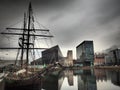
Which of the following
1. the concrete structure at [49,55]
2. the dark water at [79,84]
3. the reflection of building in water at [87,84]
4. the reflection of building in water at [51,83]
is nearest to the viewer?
the dark water at [79,84]

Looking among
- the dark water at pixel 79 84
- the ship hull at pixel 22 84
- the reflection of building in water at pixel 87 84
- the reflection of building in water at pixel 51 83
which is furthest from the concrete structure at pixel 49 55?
the ship hull at pixel 22 84

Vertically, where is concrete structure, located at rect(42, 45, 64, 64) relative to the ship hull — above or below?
above

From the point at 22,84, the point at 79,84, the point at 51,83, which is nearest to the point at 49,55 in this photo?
the point at 51,83

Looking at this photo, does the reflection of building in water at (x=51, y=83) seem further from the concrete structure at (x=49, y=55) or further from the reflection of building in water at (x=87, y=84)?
the concrete structure at (x=49, y=55)

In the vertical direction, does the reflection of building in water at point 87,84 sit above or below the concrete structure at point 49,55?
below

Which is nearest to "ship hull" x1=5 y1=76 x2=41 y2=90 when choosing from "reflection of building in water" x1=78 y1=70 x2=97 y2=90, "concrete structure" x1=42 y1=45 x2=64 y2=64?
"reflection of building in water" x1=78 y1=70 x2=97 y2=90

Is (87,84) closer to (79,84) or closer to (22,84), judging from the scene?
(79,84)

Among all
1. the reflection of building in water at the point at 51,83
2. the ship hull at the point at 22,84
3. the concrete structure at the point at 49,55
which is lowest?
the reflection of building in water at the point at 51,83

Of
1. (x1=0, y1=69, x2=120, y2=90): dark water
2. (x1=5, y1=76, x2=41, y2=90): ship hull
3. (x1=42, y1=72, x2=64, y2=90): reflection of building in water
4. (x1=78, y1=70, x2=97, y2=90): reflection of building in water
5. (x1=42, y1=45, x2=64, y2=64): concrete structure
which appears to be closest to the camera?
(x1=5, y1=76, x2=41, y2=90): ship hull

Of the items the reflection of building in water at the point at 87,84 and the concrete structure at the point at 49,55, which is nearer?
the reflection of building in water at the point at 87,84

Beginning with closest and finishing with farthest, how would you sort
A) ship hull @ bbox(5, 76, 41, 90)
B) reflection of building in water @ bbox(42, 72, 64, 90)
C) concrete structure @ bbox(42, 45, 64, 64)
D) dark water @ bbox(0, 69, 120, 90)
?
ship hull @ bbox(5, 76, 41, 90) < dark water @ bbox(0, 69, 120, 90) < reflection of building in water @ bbox(42, 72, 64, 90) < concrete structure @ bbox(42, 45, 64, 64)

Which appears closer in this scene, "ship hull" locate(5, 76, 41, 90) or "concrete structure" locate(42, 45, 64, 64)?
"ship hull" locate(5, 76, 41, 90)

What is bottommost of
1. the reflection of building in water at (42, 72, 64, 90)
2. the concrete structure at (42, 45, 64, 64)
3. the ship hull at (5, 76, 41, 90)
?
the reflection of building in water at (42, 72, 64, 90)

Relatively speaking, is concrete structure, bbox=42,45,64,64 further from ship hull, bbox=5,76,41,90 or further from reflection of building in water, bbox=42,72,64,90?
ship hull, bbox=5,76,41,90
